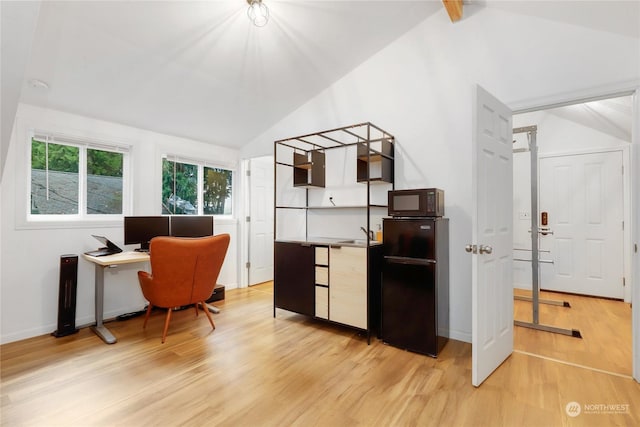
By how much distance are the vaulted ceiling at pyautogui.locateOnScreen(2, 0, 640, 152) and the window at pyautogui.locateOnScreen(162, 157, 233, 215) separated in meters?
0.59

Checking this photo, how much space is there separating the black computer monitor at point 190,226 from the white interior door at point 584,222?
4.71 m

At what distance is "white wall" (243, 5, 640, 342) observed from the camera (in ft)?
7.79

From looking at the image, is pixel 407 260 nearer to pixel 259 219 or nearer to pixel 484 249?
pixel 484 249

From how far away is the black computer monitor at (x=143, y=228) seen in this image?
3.26 m

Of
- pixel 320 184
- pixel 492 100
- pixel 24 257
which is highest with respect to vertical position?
pixel 492 100

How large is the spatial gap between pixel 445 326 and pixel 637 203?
1715 mm

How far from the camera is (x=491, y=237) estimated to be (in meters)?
2.20

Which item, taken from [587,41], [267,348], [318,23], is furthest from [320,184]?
[587,41]

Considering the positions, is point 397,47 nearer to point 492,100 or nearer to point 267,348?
point 492,100

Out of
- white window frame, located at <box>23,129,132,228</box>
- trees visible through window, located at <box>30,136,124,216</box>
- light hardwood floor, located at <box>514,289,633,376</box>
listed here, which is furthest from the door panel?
trees visible through window, located at <box>30,136,124,216</box>

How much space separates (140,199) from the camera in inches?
143

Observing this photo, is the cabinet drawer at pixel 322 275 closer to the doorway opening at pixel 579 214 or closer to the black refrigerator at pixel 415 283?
the black refrigerator at pixel 415 283

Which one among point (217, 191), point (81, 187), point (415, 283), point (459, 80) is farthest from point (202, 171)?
point (459, 80)

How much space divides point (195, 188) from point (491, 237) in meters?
3.77
